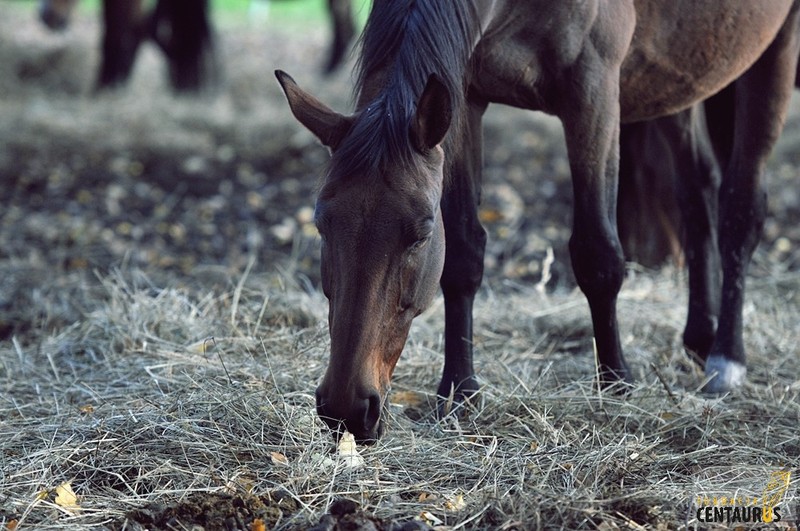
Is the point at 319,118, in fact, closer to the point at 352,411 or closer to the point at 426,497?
the point at 352,411

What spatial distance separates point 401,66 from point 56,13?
10800 millimetres

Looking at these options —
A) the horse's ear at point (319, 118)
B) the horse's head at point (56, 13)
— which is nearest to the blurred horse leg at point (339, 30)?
the horse's head at point (56, 13)

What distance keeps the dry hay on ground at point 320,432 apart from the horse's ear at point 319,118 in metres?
0.81

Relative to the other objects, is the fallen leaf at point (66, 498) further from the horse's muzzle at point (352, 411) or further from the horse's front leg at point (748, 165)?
the horse's front leg at point (748, 165)

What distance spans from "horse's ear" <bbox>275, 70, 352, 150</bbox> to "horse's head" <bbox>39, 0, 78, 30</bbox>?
10.6 metres

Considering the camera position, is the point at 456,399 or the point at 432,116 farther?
the point at 456,399

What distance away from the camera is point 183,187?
7.18 metres

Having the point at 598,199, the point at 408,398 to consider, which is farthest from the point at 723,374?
the point at 408,398

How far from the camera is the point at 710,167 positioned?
15.2ft

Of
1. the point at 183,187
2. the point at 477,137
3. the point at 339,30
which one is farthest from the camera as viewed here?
the point at 339,30

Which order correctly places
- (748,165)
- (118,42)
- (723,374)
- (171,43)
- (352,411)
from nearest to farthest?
(352,411) → (723,374) → (748,165) → (118,42) → (171,43)

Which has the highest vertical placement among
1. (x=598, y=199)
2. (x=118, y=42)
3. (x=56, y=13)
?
(x=598, y=199)

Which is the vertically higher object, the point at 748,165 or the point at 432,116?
the point at 432,116

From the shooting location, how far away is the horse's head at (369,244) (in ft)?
8.15
